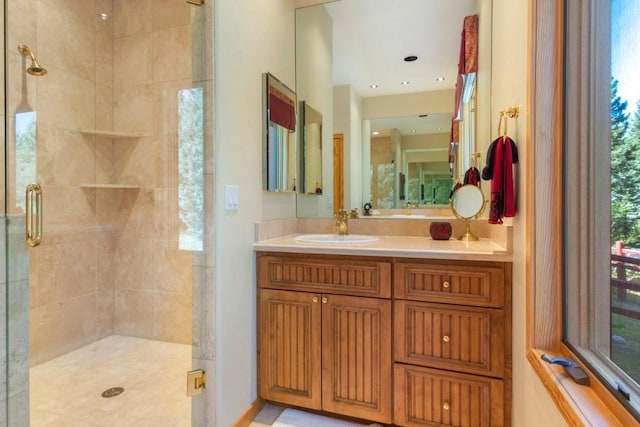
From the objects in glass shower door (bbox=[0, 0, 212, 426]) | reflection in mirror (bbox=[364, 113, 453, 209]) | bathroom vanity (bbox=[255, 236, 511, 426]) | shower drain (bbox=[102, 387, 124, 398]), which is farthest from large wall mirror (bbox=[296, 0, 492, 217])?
shower drain (bbox=[102, 387, 124, 398])

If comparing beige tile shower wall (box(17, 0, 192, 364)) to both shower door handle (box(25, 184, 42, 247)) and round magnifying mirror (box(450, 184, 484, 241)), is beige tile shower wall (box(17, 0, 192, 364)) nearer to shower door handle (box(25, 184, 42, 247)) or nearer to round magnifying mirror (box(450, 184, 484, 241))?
shower door handle (box(25, 184, 42, 247))

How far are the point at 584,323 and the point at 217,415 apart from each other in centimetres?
148

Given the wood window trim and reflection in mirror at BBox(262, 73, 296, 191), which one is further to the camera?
reflection in mirror at BBox(262, 73, 296, 191)

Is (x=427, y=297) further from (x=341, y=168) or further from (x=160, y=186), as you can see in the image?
(x=160, y=186)

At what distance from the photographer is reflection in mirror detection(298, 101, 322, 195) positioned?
2441 millimetres

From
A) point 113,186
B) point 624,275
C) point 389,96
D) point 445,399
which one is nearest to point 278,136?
point 389,96

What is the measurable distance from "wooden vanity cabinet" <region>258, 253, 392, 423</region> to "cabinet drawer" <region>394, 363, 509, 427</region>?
7cm

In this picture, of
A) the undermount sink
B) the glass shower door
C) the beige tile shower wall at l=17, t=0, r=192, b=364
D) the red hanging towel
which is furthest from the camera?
the beige tile shower wall at l=17, t=0, r=192, b=364

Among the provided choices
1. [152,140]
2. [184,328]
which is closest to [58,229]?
[152,140]

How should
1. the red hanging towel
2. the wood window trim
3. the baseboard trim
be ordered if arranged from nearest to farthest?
1. the wood window trim
2. the red hanging towel
3. the baseboard trim

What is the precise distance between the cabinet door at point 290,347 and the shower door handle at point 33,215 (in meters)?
1.06

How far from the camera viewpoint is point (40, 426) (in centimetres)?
167

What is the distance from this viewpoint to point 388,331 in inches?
64.1

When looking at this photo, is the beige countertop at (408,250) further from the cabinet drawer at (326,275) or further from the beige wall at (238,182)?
the beige wall at (238,182)
